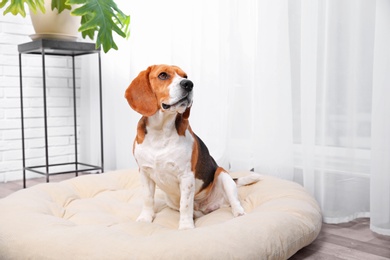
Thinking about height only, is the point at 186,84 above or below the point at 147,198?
above

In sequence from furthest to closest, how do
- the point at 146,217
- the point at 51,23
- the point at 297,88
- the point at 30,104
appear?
the point at 30,104
the point at 51,23
the point at 297,88
the point at 146,217

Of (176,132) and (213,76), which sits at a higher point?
(213,76)

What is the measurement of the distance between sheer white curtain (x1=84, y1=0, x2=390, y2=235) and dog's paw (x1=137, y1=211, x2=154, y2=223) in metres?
0.85

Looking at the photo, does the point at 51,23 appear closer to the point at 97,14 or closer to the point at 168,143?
the point at 97,14

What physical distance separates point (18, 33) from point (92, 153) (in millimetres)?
1162

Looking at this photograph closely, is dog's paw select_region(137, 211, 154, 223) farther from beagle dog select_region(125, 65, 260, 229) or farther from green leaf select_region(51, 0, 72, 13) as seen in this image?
green leaf select_region(51, 0, 72, 13)

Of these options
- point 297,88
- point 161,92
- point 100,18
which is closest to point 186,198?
point 161,92

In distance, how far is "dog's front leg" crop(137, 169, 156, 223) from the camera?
1.87 m

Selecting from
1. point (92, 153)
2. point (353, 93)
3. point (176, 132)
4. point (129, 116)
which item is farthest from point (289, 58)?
point (92, 153)

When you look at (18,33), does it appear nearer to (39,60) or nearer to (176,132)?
(39,60)

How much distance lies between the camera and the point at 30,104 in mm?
3545

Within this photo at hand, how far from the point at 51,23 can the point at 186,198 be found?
1.85 m

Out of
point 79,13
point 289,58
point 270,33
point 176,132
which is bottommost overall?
point 176,132

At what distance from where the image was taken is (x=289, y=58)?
231 cm
